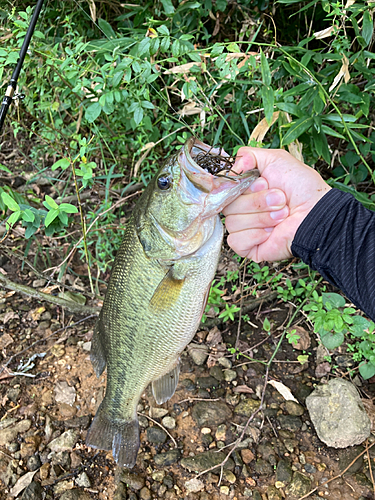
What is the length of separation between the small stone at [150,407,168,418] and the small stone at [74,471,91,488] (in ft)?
1.90

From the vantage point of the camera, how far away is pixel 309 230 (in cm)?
170

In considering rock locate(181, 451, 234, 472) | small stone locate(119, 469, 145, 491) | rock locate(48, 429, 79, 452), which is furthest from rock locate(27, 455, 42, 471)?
rock locate(181, 451, 234, 472)

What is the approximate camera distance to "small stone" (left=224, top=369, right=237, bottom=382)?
284 centimetres

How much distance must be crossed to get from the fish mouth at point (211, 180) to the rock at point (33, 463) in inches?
86.1

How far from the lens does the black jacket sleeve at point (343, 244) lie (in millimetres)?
1597

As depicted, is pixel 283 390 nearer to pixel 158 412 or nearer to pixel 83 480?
pixel 158 412

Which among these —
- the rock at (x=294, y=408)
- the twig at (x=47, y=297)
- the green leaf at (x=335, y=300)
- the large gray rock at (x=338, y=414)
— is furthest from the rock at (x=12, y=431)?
the green leaf at (x=335, y=300)

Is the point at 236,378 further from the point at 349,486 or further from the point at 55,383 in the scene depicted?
the point at 55,383

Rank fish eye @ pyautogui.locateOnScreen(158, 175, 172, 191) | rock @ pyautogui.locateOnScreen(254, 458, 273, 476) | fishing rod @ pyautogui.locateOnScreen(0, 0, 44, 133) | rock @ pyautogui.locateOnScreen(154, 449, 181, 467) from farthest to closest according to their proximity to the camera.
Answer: rock @ pyautogui.locateOnScreen(154, 449, 181, 467)
rock @ pyautogui.locateOnScreen(254, 458, 273, 476)
fishing rod @ pyautogui.locateOnScreen(0, 0, 44, 133)
fish eye @ pyautogui.locateOnScreen(158, 175, 172, 191)

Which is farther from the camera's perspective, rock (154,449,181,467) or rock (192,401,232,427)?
rock (192,401,232,427)

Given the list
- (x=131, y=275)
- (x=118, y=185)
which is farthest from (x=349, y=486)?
(x=118, y=185)

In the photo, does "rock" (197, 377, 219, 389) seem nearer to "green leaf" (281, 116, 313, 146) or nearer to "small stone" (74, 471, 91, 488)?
"small stone" (74, 471, 91, 488)

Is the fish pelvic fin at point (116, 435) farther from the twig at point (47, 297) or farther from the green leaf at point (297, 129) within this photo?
the green leaf at point (297, 129)

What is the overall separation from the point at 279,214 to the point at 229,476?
1.78 m
